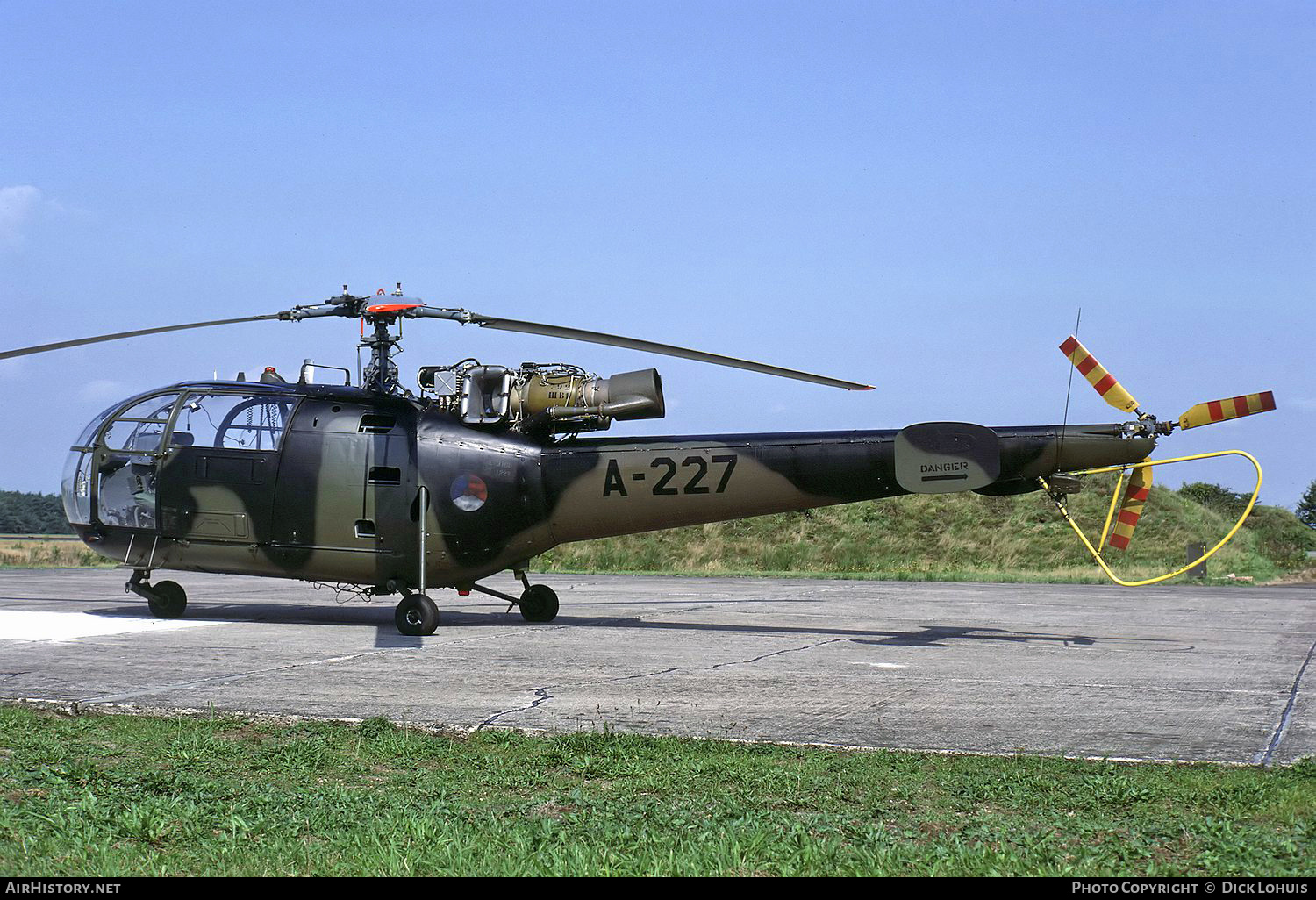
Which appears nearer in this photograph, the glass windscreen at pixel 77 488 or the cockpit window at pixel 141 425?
the cockpit window at pixel 141 425

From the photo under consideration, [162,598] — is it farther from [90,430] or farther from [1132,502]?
[1132,502]

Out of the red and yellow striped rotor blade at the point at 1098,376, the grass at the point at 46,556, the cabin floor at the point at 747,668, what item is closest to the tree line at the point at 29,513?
the grass at the point at 46,556

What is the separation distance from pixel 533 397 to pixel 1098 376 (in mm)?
7076

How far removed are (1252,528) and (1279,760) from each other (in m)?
39.6

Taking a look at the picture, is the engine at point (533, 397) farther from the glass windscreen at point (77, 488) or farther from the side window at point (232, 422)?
the glass windscreen at point (77, 488)

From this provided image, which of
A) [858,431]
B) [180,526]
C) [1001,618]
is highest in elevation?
[858,431]

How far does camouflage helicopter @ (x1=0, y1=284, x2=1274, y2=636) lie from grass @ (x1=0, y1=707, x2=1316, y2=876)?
7423mm

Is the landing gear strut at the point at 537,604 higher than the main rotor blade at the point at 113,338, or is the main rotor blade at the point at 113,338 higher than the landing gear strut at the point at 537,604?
the main rotor blade at the point at 113,338

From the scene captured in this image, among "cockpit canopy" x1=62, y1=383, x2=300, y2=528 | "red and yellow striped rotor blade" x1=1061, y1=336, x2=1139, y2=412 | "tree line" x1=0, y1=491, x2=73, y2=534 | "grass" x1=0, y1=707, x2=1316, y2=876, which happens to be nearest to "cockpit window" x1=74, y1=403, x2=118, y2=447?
"cockpit canopy" x1=62, y1=383, x2=300, y2=528

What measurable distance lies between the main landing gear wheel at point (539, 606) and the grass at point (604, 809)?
879 cm

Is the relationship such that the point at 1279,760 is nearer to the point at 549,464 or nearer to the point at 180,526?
the point at 549,464

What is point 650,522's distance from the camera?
1541 centimetres

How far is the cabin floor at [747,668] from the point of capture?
8.45 m
